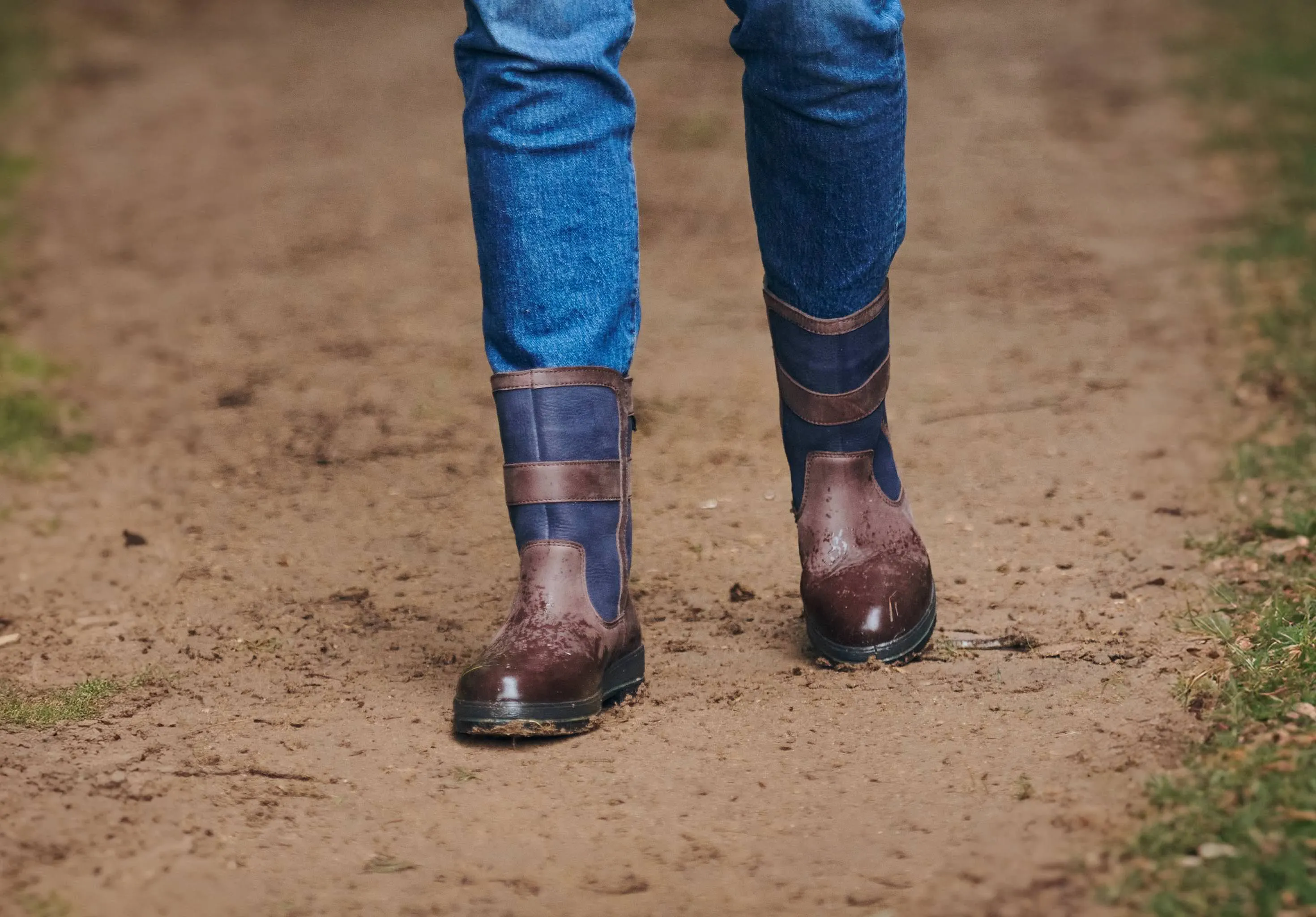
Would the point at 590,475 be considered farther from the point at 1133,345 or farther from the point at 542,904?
the point at 1133,345

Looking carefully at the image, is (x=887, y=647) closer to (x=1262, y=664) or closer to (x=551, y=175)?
(x=1262, y=664)

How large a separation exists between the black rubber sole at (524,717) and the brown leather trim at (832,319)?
18.4 inches

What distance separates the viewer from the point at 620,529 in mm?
1684

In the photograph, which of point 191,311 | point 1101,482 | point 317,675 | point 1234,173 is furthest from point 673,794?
point 1234,173

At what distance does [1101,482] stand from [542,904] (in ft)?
4.49

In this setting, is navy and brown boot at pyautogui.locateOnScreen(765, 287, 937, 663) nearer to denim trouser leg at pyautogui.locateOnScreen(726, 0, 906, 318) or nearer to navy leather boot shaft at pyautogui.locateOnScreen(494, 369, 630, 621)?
denim trouser leg at pyautogui.locateOnScreen(726, 0, 906, 318)

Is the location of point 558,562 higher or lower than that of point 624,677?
higher

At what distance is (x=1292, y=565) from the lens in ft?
6.47

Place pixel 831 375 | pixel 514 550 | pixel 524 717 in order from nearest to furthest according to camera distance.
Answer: pixel 524 717
pixel 831 375
pixel 514 550

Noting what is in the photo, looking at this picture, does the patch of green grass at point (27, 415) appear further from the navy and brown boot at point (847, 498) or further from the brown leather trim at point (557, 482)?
the navy and brown boot at point (847, 498)

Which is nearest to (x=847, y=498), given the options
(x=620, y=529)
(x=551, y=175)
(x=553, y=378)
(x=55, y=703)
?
(x=620, y=529)

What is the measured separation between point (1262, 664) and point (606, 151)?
33.1 inches

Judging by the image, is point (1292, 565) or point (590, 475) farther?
point (1292, 565)

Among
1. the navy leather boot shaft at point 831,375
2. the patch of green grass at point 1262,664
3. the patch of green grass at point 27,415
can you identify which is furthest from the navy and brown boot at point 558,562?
the patch of green grass at point 27,415
